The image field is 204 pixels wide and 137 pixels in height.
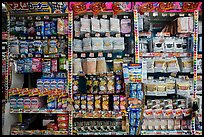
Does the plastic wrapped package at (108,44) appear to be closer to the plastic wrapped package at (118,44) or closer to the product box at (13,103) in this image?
the plastic wrapped package at (118,44)

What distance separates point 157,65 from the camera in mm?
3949

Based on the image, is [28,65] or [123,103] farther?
[28,65]

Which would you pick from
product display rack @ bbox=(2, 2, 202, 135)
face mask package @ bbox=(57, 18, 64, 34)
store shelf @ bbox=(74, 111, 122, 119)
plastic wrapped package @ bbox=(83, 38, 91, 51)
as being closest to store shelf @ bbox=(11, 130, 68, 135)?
product display rack @ bbox=(2, 2, 202, 135)

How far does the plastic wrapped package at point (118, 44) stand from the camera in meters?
3.84

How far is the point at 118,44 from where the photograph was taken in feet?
12.6

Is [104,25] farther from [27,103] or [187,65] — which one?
[27,103]

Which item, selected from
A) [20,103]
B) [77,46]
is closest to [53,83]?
[20,103]

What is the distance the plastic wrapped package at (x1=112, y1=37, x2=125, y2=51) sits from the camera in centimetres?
384

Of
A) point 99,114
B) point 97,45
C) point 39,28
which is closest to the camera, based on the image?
point 99,114

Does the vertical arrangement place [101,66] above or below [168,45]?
below

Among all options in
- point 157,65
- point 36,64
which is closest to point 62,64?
point 36,64

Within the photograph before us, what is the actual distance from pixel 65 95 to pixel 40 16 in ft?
4.49

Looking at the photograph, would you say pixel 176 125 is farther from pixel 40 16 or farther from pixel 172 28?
pixel 40 16

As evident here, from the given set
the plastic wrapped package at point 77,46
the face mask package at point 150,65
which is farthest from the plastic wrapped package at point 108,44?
the face mask package at point 150,65
